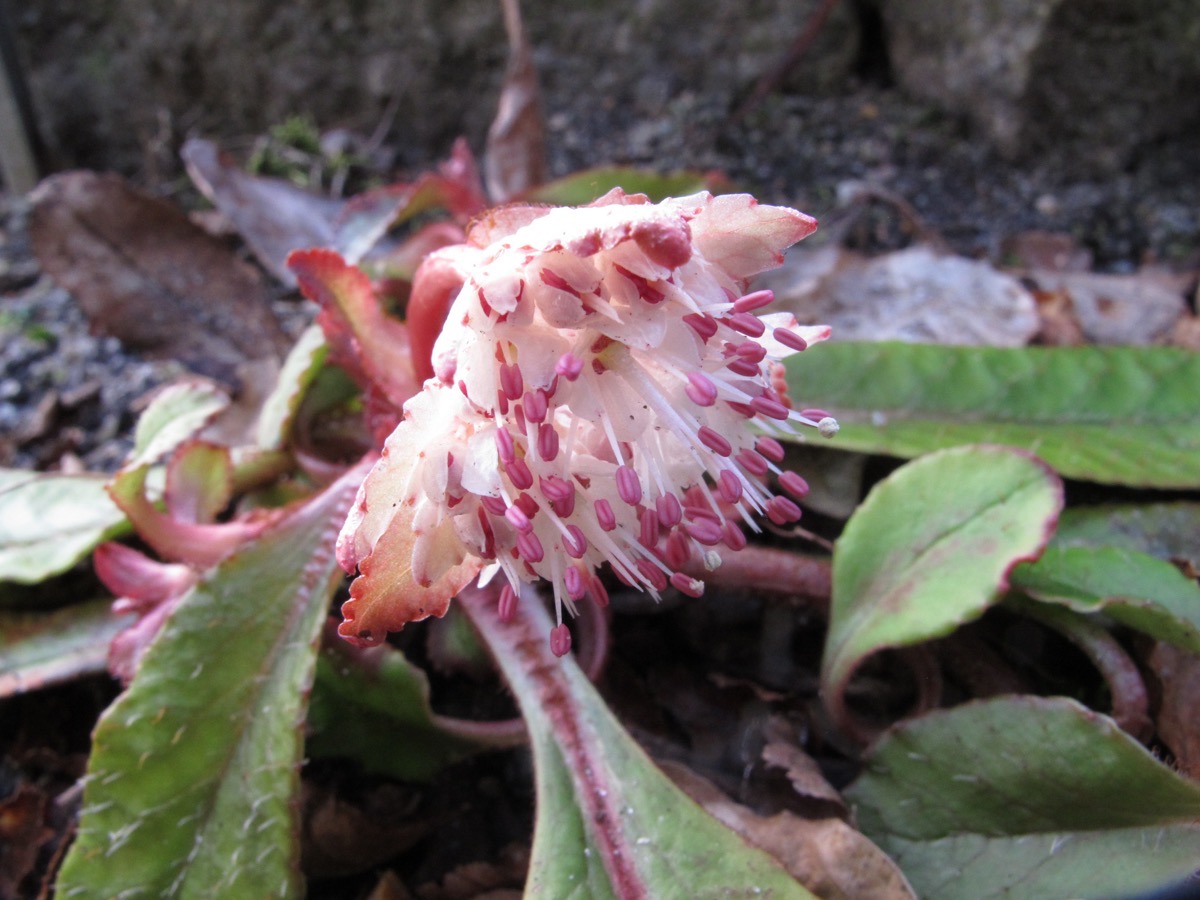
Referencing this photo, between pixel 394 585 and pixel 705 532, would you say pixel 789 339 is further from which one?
pixel 394 585

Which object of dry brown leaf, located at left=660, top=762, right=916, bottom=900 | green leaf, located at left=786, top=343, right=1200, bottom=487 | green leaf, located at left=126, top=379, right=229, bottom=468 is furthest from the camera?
green leaf, located at left=786, top=343, right=1200, bottom=487

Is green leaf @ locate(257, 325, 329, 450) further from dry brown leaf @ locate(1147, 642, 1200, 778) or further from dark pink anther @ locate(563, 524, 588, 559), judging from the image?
dry brown leaf @ locate(1147, 642, 1200, 778)

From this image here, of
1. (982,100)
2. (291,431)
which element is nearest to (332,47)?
(291,431)

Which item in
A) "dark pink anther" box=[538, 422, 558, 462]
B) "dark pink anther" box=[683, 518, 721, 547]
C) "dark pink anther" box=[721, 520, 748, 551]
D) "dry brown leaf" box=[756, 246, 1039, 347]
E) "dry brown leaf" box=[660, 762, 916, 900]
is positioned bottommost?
"dry brown leaf" box=[660, 762, 916, 900]

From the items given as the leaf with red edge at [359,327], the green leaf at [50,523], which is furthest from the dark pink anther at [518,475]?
the green leaf at [50,523]

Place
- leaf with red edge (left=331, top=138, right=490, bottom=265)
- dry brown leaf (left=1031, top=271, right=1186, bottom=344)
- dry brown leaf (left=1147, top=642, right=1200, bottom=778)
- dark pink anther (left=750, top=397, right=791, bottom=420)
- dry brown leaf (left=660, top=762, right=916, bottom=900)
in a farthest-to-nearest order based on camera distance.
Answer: dry brown leaf (left=1031, top=271, right=1186, bottom=344) < leaf with red edge (left=331, top=138, right=490, bottom=265) < dry brown leaf (left=1147, top=642, right=1200, bottom=778) < dry brown leaf (left=660, top=762, right=916, bottom=900) < dark pink anther (left=750, top=397, right=791, bottom=420)

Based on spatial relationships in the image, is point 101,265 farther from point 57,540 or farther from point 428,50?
point 428,50

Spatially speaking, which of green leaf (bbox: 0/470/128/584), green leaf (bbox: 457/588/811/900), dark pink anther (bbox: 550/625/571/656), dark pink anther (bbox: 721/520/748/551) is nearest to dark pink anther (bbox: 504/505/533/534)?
dark pink anther (bbox: 550/625/571/656)
